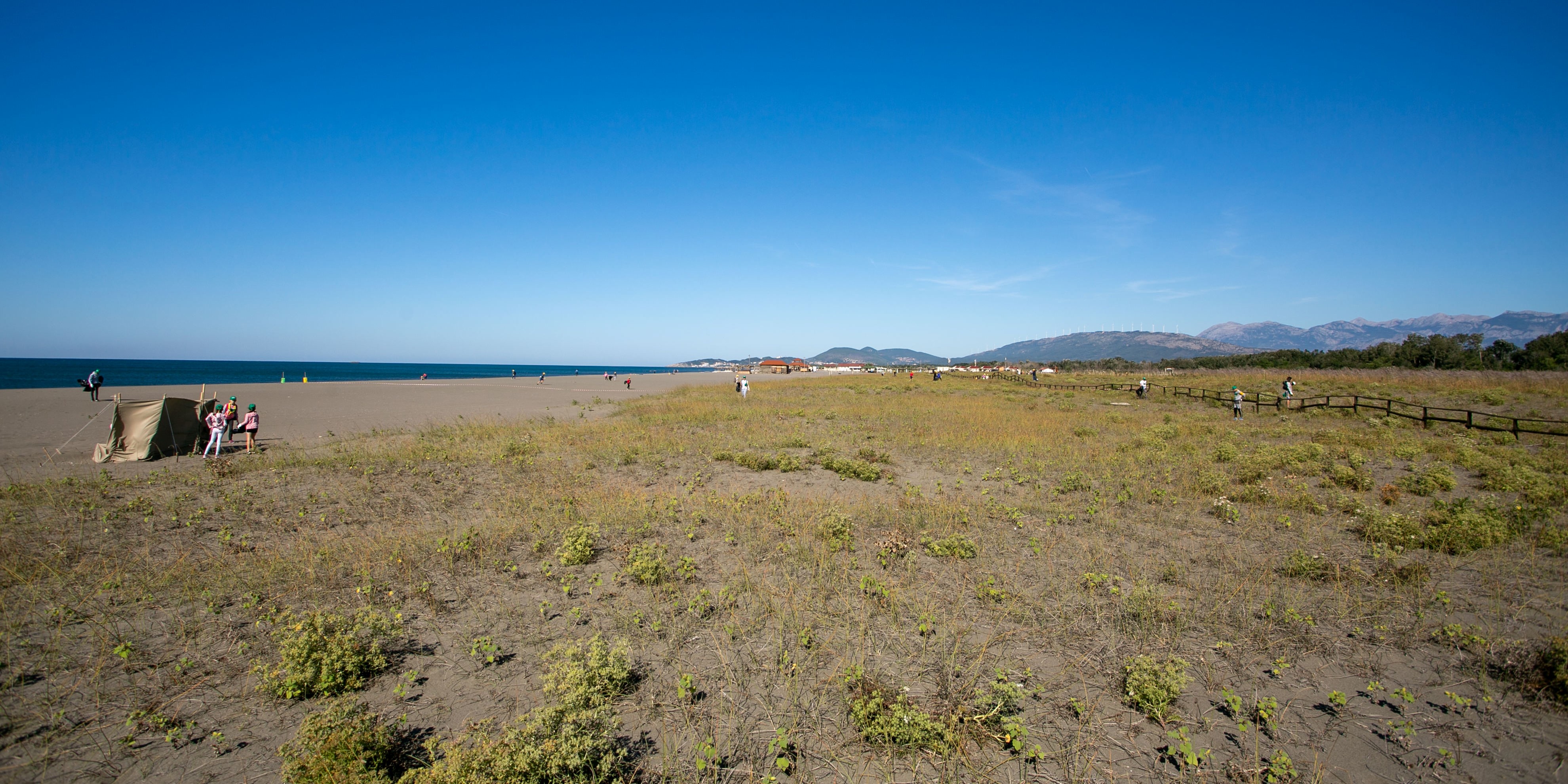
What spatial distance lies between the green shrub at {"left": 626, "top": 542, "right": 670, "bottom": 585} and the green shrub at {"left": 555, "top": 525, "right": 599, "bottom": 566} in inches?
26.1

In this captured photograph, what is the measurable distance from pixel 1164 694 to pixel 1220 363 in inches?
4712

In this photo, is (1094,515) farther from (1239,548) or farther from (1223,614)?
(1223,614)

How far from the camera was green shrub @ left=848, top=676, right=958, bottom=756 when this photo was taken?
4.13m

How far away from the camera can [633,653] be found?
544 centimetres

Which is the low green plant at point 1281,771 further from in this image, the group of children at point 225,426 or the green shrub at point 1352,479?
the group of children at point 225,426

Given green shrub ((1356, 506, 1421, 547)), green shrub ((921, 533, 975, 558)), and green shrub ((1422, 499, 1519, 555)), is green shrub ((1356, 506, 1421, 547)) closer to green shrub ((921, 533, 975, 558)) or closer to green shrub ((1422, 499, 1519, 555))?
green shrub ((1422, 499, 1519, 555))

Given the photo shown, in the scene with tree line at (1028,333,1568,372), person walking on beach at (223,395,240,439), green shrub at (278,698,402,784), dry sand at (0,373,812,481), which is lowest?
green shrub at (278,698,402,784)

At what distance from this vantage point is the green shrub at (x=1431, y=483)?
11883 mm

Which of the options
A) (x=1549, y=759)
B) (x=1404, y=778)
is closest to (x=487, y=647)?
(x=1404, y=778)

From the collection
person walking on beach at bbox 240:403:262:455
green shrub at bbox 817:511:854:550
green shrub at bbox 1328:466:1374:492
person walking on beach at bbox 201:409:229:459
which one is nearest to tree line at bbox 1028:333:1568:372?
green shrub at bbox 1328:466:1374:492

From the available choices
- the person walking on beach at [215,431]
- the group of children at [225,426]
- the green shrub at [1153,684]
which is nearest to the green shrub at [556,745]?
the green shrub at [1153,684]

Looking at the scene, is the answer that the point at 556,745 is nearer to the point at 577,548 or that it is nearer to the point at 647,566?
the point at 647,566

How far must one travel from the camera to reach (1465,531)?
813 cm

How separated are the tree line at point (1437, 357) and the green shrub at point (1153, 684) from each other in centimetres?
7443
